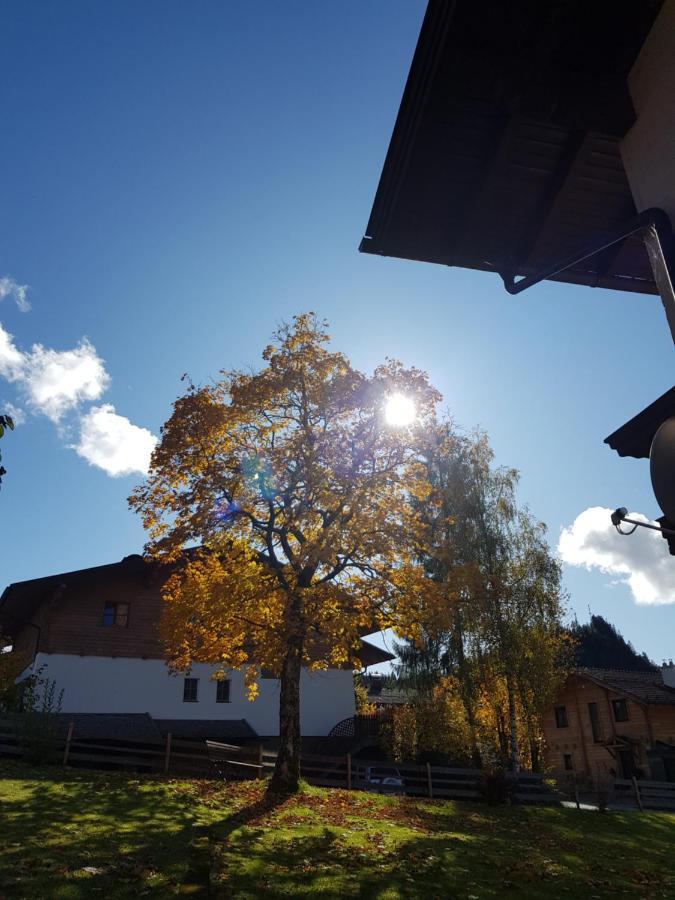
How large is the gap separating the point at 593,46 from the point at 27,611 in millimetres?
34085

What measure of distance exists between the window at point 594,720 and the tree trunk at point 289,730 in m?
29.7

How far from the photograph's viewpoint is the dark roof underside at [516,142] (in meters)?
4.19

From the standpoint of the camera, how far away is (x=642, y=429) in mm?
6898

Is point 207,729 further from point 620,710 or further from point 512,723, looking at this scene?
point 620,710

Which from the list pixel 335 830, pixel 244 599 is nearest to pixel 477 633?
pixel 244 599

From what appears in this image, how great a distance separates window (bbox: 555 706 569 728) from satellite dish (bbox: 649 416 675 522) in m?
45.7

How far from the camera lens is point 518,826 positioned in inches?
668

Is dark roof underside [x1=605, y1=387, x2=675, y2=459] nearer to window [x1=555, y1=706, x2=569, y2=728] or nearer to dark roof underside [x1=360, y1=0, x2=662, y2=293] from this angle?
dark roof underside [x1=360, y1=0, x2=662, y2=293]

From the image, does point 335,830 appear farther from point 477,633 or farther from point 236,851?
point 477,633

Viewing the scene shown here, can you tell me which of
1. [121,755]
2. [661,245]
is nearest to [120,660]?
[121,755]

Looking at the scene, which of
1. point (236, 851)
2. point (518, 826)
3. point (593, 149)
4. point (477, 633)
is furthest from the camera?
point (477, 633)

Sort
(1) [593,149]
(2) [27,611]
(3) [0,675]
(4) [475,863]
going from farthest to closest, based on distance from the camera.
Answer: (2) [27,611], (3) [0,675], (4) [475,863], (1) [593,149]

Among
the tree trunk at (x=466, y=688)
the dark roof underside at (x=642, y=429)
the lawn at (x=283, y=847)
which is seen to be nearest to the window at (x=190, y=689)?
the lawn at (x=283, y=847)

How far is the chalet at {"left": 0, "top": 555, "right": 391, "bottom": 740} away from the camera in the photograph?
28.2 meters
